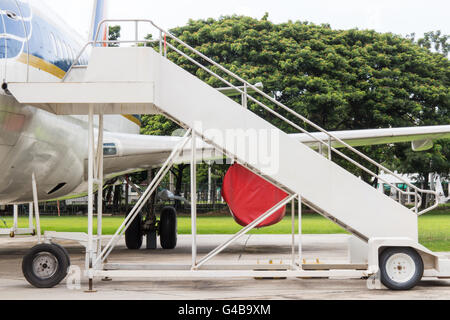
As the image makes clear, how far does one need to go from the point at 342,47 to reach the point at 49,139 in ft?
76.5

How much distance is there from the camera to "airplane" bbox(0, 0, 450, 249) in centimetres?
735

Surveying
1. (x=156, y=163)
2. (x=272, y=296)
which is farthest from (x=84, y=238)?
(x=156, y=163)

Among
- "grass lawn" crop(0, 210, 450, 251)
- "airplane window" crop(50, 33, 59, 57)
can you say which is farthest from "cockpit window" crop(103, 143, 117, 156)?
"grass lawn" crop(0, 210, 450, 251)

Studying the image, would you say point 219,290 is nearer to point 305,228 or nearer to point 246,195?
point 246,195

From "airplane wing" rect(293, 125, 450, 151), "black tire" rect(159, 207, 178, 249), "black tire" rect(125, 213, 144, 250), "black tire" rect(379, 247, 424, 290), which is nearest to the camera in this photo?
"black tire" rect(379, 247, 424, 290)

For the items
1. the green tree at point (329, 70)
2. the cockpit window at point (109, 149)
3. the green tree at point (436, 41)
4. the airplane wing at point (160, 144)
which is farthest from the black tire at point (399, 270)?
the green tree at point (436, 41)

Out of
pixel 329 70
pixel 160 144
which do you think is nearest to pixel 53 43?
pixel 160 144

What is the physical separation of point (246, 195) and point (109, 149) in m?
2.66

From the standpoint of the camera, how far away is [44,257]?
7102 mm

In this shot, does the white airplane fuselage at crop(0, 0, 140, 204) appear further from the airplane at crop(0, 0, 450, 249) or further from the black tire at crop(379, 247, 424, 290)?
the black tire at crop(379, 247, 424, 290)

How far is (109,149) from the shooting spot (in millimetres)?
10336
